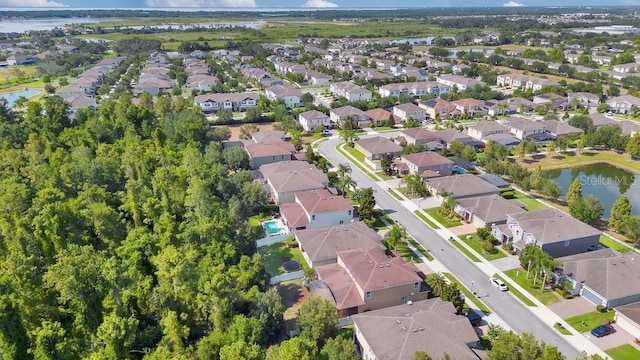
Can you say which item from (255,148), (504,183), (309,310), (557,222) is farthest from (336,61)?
(309,310)

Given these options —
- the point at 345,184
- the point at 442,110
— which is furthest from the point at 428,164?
the point at 442,110

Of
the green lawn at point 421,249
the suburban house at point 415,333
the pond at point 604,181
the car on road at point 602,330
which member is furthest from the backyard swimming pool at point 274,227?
the pond at point 604,181

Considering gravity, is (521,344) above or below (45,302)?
above

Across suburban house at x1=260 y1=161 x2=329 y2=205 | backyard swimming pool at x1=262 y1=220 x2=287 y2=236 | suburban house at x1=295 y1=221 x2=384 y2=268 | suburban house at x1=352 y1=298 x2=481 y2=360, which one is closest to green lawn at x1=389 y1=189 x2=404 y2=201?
suburban house at x1=260 y1=161 x2=329 y2=205

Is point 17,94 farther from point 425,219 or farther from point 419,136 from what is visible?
point 425,219

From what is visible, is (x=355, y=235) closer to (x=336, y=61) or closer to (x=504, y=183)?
(x=504, y=183)

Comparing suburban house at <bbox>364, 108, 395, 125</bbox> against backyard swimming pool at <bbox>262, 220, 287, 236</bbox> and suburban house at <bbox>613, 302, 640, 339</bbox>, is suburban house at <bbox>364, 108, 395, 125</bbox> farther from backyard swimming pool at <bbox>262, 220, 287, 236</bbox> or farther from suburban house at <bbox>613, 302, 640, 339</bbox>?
suburban house at <bbox>613, 302, 640, 339</bbox>
